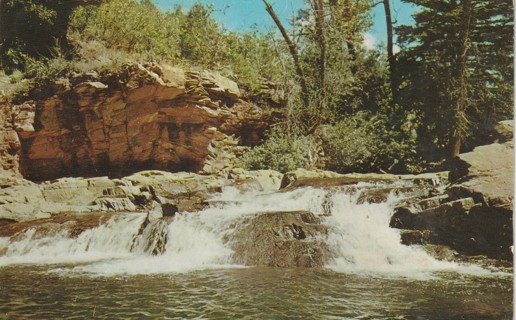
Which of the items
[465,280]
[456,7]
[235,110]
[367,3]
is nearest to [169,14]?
[235,110]

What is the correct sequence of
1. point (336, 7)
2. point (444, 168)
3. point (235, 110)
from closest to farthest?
point (444, 168) < point (235, 110) < point (336, 7)

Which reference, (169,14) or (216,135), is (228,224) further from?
(169,14)

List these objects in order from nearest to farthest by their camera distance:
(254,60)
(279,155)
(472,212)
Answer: (472,212), (279,155), (254,60)

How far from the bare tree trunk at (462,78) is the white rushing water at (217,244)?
6073 mm

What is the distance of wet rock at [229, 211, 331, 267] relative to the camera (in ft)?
25.9

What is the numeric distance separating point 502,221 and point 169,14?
19433mm

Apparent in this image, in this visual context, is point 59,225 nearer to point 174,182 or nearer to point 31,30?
point 174,182

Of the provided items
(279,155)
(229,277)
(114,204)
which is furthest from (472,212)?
(114,204)

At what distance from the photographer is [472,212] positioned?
8.56m

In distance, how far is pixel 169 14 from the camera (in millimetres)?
22766

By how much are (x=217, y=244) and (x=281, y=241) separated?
1.44 meters

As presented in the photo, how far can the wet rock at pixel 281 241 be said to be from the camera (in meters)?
7.90

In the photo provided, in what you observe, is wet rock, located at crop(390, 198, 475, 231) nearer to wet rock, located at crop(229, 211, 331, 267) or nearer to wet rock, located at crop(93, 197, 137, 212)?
wet rock, located at crop(229, 211, 331, 267)

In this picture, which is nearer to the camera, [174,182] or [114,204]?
[114,204]
